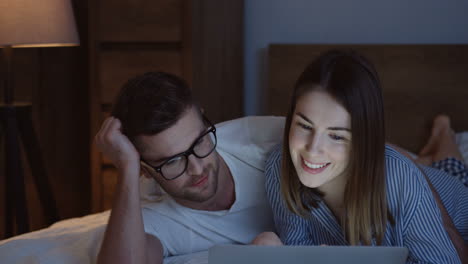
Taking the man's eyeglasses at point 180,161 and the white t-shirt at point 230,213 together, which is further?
the white t-shirt at point 230,213

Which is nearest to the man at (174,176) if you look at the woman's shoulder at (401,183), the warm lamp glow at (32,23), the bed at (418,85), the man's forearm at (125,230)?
the man's forearm at (125,230)

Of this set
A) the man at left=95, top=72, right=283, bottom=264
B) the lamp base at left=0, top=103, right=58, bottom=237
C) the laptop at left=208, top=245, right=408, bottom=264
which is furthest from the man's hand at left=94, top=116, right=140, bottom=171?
the lamp base at left=0, top=103, right=58, bottom=237

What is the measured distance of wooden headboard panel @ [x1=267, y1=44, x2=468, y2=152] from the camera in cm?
228

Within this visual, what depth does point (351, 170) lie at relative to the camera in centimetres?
105

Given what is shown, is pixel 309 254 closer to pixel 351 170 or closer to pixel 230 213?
pixel 351 170

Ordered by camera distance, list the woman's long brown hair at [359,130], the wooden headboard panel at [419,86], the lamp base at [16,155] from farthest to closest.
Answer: the wooden headboard panel at [419,86] → the lamp base at [16,155] → the woman's long brown hair at [359,130]

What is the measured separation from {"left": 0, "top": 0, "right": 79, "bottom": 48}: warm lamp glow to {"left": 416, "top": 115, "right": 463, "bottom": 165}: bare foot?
56.0 inches

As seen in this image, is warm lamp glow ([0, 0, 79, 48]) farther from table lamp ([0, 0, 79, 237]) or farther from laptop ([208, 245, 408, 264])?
laptop ([208, 245, 408, 264])

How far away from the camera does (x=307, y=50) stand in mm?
2398

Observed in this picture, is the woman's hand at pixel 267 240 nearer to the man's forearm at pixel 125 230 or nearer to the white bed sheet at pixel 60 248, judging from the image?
the white bed sheet at pixel 60 248

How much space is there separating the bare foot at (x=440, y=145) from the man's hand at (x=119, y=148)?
1266mm

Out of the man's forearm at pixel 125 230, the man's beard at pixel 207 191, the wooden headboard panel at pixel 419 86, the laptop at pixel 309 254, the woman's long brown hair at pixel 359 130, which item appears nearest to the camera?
the laptop at pixel 309 254

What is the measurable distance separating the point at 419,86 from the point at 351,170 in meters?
1.42

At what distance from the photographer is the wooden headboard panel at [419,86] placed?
2275mm
